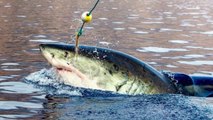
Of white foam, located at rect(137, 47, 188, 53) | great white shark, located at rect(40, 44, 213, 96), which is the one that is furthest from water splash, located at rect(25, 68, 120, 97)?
white foam, located at rect(137, 47, 188, 53)

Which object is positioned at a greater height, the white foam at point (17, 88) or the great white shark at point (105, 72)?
the great white shark at point (105, 72)

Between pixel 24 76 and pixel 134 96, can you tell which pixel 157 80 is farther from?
pixel 24 76

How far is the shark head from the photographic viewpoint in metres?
7.80

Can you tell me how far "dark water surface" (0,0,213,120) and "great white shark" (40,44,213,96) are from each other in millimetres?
207

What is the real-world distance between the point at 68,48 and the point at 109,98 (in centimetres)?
114

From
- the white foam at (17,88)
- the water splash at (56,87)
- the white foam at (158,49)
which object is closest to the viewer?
the water splash at (56,87)

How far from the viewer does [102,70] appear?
7.94m

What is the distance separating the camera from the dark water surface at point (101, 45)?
24.1ft

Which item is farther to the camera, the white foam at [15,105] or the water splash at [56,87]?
the water splash at [56,87]

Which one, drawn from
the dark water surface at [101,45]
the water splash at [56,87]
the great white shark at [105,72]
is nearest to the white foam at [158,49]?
the dark water surface at [101,45]

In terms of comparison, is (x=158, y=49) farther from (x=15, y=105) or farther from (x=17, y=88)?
(x=15, y=105)

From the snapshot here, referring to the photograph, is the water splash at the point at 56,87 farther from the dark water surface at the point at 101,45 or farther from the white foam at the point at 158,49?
the white foam at the point at 158,49

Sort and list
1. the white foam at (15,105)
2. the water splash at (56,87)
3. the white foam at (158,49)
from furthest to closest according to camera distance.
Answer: the white foam at (158,49)
the water splash at (56,87)
the white foam at (15,105)

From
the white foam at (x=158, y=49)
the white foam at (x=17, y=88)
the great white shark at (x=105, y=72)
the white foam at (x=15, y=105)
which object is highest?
the great white shark at (x=105, y=72)
